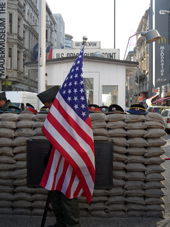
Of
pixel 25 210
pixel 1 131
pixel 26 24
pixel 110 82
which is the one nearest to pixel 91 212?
pixel 25 210

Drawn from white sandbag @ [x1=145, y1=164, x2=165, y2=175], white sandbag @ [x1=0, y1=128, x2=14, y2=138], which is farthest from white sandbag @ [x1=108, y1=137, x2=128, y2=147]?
white sandbag @ [x1=0, y1=128, x2=14, y2=138]

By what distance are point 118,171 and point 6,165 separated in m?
1.59

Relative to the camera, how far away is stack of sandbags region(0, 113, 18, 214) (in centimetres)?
412

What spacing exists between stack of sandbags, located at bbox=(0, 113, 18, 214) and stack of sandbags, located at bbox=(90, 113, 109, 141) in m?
1.15

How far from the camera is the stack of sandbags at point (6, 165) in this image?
412 cm

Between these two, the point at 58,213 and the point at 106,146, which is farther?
the point at 106,146

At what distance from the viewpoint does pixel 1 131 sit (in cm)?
418

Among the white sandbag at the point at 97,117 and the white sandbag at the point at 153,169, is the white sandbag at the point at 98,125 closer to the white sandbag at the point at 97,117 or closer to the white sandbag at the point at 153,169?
the white sandbag at the point at 97,117

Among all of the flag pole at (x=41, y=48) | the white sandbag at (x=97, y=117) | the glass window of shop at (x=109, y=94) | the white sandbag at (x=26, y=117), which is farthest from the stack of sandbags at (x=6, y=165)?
the glass window of shop at (x=109, y=94)

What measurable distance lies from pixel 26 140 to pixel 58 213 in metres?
1.14

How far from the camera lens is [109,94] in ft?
41.7

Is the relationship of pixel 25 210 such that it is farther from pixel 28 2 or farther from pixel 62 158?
pixel 28 2

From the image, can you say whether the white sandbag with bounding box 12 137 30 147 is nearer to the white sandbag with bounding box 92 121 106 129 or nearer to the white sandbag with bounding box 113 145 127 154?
the white sandbag with bounding box 92 121 106 129

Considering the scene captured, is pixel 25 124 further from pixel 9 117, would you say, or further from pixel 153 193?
pixel 153 193
